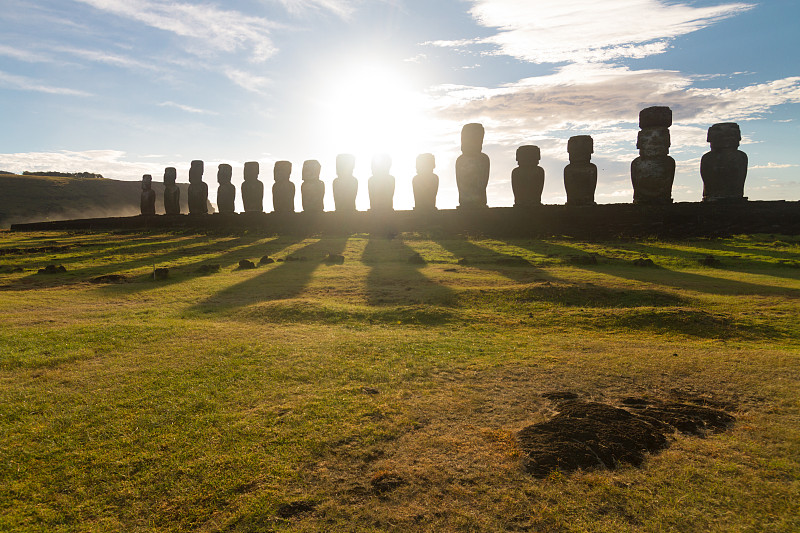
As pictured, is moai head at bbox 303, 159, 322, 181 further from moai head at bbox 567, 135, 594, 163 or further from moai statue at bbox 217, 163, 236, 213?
moai head at bbox 567, 135, 594, 163

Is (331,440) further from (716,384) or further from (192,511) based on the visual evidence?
(716,384)

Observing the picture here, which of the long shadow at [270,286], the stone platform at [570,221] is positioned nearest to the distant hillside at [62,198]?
the stone platform at [570,221]

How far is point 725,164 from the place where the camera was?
69.3 feet

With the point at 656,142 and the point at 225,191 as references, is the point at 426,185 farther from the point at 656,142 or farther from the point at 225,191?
the point at 225,191

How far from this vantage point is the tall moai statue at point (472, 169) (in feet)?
79.8

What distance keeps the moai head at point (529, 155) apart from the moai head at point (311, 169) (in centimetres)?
1193

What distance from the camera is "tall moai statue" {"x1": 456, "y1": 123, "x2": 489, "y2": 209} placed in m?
24.3

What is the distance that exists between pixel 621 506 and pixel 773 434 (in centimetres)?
170

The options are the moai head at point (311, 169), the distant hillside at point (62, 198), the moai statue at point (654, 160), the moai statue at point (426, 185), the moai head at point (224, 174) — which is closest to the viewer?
the moai statue at point (654, 160)

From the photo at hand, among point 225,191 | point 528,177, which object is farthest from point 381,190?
point 225,191

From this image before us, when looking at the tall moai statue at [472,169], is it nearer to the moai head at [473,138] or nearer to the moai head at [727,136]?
the moai head at [473,138]

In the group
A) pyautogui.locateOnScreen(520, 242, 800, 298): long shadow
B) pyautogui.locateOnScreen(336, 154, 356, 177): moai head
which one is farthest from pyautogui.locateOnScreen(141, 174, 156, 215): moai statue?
pyautogui.locateOnScreen(520, 242, 800, 298): long shadow

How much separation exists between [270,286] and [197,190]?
2564 centimetres

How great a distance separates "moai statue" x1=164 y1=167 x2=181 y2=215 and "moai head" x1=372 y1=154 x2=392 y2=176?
15.6 metres
